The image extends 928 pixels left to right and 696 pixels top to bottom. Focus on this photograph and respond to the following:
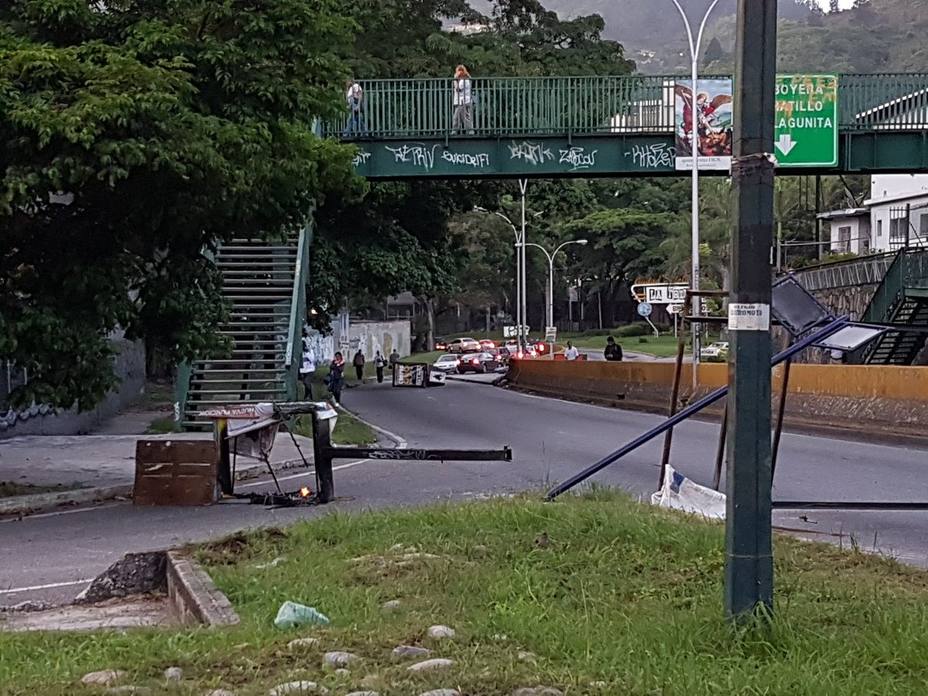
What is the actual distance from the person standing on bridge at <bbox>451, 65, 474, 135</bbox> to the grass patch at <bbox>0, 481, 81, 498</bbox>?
1530 centimetres

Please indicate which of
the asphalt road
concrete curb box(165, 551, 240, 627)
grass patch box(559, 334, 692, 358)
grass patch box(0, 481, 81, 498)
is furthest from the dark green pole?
grass patch box(559, 334, 692, 358)

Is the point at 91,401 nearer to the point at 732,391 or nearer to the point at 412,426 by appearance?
the point at 732,391

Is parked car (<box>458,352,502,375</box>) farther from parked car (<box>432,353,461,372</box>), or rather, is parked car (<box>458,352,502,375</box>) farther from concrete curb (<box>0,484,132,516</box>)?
concrete curb (<box>0,484,132,516</box>)

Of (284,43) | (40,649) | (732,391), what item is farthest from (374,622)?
(284,43)

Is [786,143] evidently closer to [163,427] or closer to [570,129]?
[570,129]

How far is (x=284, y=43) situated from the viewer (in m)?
13.8

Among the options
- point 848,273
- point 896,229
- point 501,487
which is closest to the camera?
point 501,487

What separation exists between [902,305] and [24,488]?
80.3 feet

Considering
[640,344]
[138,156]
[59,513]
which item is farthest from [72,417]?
[640,344]

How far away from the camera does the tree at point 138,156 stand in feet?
39.2

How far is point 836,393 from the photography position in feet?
78.3

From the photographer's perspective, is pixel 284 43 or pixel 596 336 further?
pixel 596 336

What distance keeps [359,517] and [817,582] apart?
3.95 metres

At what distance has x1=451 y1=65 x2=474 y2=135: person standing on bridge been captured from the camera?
28.2 m
